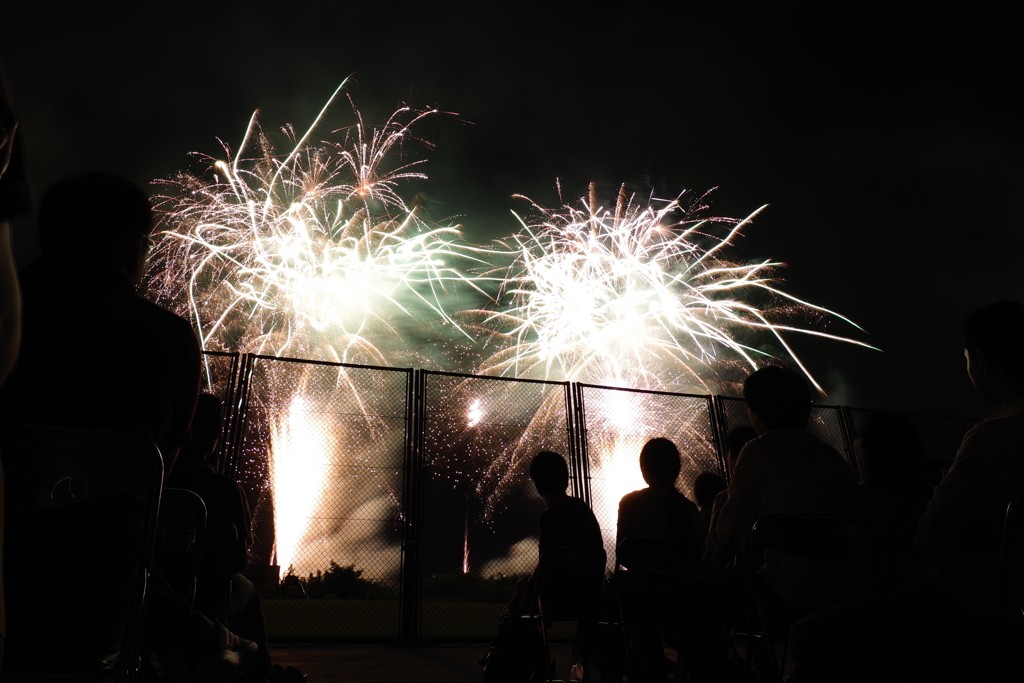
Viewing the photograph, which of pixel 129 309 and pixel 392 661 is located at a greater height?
pixel 129 309

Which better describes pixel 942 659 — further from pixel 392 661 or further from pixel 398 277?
pixel 398 277

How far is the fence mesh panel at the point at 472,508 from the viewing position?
21.6 ft

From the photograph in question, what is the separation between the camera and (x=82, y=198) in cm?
154

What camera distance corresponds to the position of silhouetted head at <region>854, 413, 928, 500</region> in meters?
2.65

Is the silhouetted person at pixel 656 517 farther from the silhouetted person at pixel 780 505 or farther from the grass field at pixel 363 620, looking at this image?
the grass field at pixel 363 620

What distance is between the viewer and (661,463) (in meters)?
3.67

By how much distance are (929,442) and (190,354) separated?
1002 centimetres

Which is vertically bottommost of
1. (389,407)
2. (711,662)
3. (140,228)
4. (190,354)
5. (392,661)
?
(392,661)

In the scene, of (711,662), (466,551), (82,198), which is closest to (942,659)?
(711,662)

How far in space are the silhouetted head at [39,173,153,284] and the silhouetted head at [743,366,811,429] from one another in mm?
2304

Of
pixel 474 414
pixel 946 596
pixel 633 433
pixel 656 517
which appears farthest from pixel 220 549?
pixel 633 433

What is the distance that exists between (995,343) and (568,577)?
2.19 metres

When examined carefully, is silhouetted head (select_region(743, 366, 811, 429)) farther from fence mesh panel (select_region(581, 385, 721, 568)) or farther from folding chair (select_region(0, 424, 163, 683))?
fence mesh panel (select_region(581, 385, 721, 568))

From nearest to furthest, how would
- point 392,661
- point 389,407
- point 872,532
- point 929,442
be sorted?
1. point 872,532
2. point 392,661
3. point 389,407
4. point 929,442
